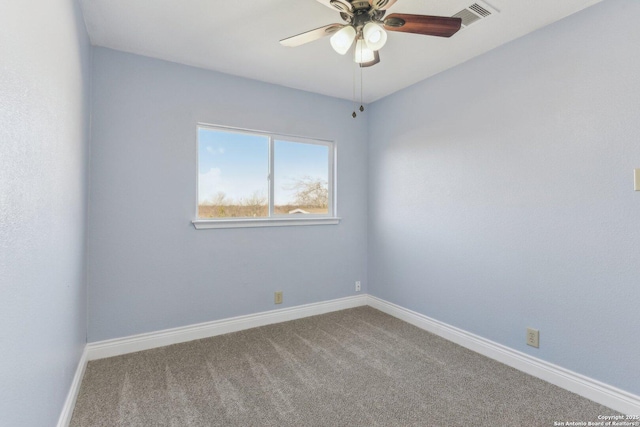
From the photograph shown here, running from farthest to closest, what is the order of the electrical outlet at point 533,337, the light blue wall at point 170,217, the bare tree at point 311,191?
the bare tree at point 311,191 → the light blue wall at point 170,217 → the electrical outlet at point 533,337

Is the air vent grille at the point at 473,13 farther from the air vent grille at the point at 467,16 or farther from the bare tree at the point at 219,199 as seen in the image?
the bare tree at the point at 219,199

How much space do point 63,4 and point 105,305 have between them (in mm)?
2011

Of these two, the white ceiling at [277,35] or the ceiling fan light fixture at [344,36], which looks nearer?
the ceiling fan light fixture at [344,36]

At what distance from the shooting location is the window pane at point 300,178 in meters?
3.29

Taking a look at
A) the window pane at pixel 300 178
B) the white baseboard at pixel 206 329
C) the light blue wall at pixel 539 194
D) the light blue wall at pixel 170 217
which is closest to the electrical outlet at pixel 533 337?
the light blue wall at pixel 539 194

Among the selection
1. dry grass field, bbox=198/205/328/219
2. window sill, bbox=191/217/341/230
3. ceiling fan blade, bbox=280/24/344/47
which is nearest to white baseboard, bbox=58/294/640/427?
window sill, bbox=191/217/341/230

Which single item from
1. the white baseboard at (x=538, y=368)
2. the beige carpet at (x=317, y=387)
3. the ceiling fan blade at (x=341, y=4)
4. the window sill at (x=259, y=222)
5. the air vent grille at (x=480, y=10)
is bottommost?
the beige carpet at (x=317, y=387)

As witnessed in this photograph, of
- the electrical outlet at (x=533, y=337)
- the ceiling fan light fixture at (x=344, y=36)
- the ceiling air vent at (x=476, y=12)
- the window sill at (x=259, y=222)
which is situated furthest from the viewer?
the window sill at (x=259, y=222)

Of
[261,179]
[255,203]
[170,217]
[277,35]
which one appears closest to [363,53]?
[277,35]

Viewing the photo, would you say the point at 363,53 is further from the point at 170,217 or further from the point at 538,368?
the point at 538,368

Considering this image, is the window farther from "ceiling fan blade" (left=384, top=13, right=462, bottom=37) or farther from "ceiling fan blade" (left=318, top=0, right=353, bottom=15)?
"ceiling fan blade" (left=384, top=13, right=462, bottom=37)

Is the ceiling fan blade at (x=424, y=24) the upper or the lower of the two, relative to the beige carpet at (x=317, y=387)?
upper

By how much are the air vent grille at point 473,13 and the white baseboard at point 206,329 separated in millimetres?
2823

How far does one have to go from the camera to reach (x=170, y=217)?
2668 millimetres
